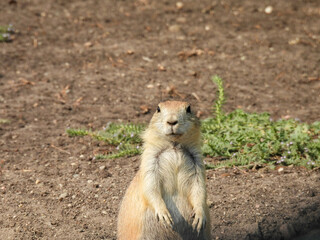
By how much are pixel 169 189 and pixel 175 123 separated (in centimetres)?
48

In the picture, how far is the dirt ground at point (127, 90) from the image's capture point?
14.5 ft

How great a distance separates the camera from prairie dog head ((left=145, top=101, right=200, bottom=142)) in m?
3.47

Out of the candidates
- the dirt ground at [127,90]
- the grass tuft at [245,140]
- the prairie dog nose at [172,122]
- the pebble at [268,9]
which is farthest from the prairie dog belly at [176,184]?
the pebble at [268,9]

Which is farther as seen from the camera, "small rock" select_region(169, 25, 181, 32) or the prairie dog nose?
"small rock" select_region(169, 25, 181, 32)

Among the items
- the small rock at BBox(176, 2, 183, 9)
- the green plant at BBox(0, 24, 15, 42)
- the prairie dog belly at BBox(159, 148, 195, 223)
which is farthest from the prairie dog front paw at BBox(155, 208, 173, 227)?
the small rock at BBox(176, 2, 183, 9)

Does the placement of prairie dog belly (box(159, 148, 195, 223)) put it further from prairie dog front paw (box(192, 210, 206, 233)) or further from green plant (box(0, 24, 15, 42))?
green plant (box(0, 24, 15, 42))

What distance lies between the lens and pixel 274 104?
22.4ft

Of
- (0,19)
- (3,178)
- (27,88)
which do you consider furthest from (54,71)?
(3,178)

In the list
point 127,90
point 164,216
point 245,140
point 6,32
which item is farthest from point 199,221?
point 6,32

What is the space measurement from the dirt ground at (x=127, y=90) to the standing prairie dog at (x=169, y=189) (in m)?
0.56

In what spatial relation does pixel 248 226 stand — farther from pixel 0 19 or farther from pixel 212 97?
pixel 0 19

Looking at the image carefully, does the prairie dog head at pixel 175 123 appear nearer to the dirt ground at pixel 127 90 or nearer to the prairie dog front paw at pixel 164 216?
the prairie dog front paw at pixel 164 216

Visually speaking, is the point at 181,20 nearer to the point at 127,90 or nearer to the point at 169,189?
the point at 127,90

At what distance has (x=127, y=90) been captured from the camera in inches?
277
